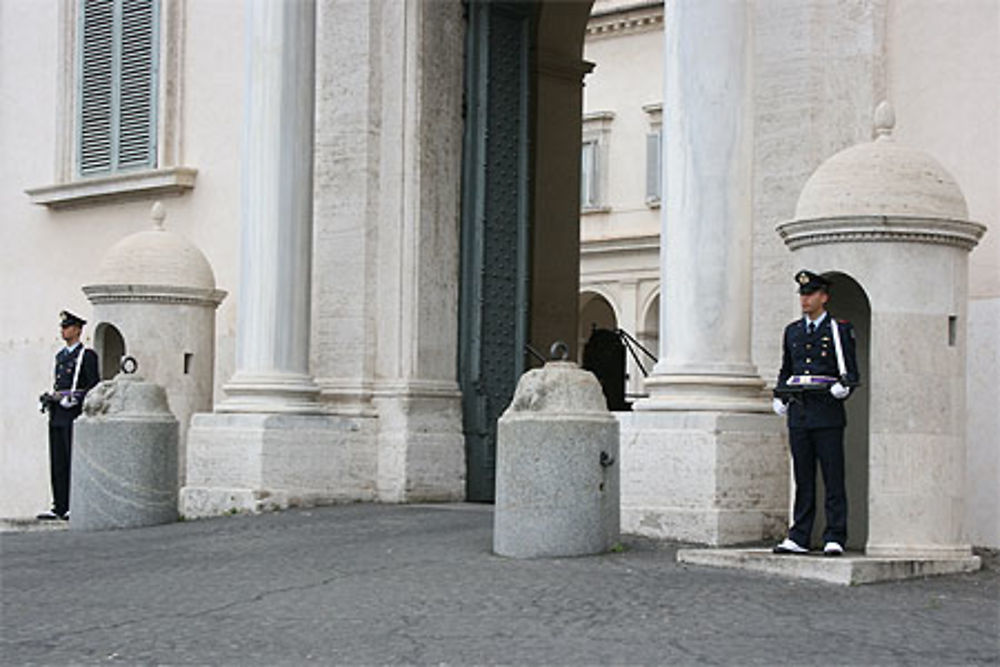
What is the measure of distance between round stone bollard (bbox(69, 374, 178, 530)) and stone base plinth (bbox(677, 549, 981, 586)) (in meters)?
5.11

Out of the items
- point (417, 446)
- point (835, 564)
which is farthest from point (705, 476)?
point (417, 446)

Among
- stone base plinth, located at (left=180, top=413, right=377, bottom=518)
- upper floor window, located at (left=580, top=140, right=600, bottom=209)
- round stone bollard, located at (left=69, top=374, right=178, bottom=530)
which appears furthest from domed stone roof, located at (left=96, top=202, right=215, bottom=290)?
upper floor window, located at (left=580, top=140, right=600, bottom=209)

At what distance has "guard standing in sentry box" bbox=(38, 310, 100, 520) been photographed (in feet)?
52.0

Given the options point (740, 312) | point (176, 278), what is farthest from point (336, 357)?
point (740, 312)

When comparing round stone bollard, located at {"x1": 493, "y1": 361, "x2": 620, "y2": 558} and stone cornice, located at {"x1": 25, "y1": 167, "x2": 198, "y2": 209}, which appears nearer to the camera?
round stone bollard, located at {"x1": 493, "y1": 361, "x2": 620, "y2": 558}

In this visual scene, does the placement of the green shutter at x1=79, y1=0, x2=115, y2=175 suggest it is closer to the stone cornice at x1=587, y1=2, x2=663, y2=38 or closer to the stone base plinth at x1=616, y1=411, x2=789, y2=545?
the stone base plinth at x1=616, y1=411, x2=789, y2=545

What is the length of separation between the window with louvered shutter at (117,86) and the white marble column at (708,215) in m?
8.67

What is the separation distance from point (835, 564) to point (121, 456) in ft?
21.1

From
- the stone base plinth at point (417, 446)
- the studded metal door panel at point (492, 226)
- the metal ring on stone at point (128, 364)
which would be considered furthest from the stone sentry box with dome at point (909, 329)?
the metal ring on stone at point (128, 364)

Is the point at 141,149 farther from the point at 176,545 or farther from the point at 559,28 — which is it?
the point at 176,545

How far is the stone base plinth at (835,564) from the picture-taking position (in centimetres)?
1000

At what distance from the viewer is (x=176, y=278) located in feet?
55.2

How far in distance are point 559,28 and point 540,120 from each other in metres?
1.00

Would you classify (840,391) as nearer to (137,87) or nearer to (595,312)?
(137,87)
